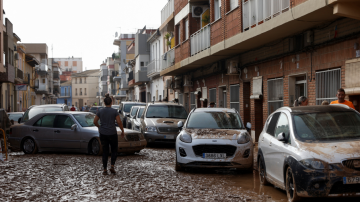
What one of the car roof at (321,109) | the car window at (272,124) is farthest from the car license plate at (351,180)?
the car window at (272,124)

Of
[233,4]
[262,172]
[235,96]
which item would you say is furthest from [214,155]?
[235,96]

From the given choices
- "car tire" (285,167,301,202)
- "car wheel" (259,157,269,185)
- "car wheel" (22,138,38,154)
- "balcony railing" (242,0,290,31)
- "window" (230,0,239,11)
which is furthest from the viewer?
"window" (230,0,239,11)

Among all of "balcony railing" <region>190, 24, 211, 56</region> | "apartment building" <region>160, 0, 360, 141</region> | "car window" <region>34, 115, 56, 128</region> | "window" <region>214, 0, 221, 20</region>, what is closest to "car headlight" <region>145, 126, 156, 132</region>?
"car window" <region>34, 115, 56, 128</region>

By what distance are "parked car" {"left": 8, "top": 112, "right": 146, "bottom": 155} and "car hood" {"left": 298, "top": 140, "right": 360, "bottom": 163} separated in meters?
8.23

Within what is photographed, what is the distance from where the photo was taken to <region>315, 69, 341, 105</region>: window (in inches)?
501

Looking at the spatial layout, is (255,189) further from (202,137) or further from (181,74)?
(181,74)

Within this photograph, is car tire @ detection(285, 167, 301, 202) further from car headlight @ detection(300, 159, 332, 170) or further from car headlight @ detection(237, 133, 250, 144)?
car headlight @ detection(237, 133, 250, 144)

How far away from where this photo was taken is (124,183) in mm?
9219

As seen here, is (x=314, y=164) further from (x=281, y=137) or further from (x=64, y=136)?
(x=64, y=136)

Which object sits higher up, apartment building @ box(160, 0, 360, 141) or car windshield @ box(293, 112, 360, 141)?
apartment building @ box(160, 0, 360, 141)

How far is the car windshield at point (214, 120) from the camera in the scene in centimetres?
1194

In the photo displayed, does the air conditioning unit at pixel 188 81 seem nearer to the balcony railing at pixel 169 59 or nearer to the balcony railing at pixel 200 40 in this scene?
the balcony railing at pixel 169 59

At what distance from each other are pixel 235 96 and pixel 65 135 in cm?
928

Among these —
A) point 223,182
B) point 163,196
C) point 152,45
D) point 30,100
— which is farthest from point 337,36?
point 30,100
